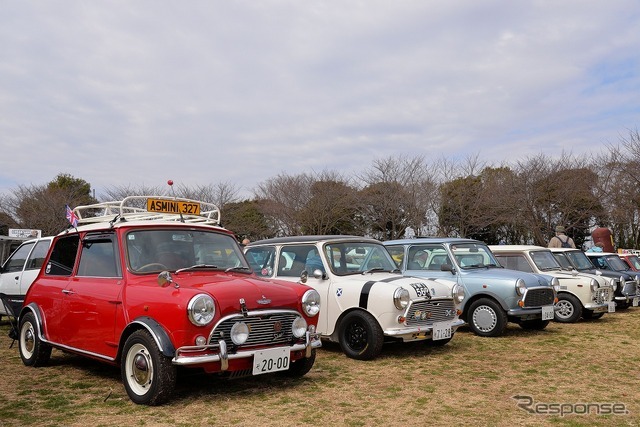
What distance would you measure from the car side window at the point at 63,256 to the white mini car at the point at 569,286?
30.0ft

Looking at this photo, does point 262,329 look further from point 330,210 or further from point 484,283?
point 330,210

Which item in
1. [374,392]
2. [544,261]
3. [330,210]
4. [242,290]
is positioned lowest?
[374,392]

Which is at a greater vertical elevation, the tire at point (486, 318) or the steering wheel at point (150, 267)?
the steering wheel at point (150, 267)

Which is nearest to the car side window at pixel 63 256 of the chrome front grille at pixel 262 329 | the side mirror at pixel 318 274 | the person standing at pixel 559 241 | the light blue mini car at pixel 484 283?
the chrome front grille at pixel 262 329

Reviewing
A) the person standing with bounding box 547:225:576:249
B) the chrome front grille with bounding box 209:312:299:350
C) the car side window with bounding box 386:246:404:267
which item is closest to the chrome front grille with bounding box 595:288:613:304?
the person standing with bounding box 547:225:576:249

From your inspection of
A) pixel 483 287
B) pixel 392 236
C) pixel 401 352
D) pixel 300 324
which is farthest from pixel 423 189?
pixel 300 324

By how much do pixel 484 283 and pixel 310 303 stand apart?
4906 millimetres

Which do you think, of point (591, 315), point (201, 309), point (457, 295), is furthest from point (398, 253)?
point (201, 309)

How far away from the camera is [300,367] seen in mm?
6375

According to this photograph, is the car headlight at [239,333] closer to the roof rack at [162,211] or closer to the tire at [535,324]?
the roof rack at [162,211]

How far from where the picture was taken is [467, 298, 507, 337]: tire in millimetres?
9864

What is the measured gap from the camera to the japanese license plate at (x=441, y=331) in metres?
7.88

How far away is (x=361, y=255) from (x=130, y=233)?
377 centimetres

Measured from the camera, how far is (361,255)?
880 centimetres
